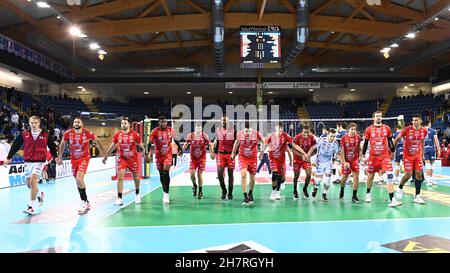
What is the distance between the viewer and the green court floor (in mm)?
6859

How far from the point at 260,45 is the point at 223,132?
994 cm

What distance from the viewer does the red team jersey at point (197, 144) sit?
977cm

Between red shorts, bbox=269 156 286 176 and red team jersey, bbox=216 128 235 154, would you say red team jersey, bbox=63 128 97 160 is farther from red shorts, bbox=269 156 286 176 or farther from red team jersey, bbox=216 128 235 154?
red shorts, bbox=269 156 286 176

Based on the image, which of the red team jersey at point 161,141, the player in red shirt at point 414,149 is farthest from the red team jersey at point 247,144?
the player in red shirt at point 414,149

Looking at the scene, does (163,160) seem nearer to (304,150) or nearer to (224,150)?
(224,150)

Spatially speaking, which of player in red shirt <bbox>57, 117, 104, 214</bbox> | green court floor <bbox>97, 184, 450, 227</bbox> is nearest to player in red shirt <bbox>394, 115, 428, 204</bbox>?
green court floor <bbox>97, 184, 450, 227</bbox>

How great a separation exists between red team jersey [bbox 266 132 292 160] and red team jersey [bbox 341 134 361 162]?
4.47ft

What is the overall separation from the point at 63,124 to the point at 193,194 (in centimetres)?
2028

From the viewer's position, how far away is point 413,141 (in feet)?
28.0

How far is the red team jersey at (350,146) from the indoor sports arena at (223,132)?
0.06m

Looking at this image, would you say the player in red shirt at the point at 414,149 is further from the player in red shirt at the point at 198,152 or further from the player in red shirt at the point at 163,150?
the player in red shirt at the point at 163,150

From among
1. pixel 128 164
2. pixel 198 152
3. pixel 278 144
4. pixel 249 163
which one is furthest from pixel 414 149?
pixel 128 164
